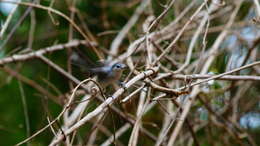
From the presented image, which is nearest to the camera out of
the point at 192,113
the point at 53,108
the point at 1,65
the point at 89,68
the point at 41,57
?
the point at 89,68

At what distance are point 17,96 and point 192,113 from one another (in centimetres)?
124

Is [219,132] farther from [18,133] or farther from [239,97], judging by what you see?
[18,133]

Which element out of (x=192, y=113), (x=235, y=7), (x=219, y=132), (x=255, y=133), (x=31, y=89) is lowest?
(x=255, y=133)

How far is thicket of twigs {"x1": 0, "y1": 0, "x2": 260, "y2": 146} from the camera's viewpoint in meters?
2.16

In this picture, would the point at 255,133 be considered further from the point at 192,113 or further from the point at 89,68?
the point at 89,68

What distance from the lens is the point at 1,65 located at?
213cm

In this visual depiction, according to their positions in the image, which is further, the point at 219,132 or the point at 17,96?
the point at 17,96

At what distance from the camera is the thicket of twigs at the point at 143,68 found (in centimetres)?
216

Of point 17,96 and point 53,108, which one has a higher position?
point 17,96

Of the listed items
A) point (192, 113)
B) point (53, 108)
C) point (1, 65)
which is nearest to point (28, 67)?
point (53, 108)

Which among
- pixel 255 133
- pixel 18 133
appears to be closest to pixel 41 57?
pixel 18 133

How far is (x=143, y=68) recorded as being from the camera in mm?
2152

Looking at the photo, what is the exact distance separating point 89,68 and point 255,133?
59.3 inches

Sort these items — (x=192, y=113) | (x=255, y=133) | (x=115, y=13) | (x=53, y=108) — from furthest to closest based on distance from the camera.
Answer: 1. (x=115, y=13)
2. (x=53, y=108)
3. (x=255, y=133)
4. (x=192, y=113)
